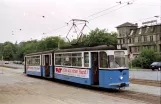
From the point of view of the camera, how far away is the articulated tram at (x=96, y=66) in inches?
712

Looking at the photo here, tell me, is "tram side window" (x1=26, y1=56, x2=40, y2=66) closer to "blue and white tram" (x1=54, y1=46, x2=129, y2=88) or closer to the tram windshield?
"blue and white tram" (x1=54, y1=46, x2=129, y2=88)

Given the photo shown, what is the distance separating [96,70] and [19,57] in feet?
332

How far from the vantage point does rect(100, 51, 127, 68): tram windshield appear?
18188 millimetres

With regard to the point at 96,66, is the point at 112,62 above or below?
above

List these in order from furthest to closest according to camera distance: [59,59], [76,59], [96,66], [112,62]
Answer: [59,59]
[76,59]
[96,66]
[112,62]

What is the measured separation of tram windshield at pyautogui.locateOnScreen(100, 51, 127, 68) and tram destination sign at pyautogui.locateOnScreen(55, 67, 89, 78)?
1.53 m

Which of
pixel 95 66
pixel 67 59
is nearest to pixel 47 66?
pixel 67 59

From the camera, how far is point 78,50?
20.8 metres

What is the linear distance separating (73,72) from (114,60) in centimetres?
414

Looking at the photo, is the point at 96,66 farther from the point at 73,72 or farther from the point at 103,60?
the point at 73,72

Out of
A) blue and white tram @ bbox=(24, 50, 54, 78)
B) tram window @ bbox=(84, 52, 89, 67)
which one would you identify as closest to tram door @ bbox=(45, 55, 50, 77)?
blue and white tram @ bbox=(24, 50, 54, 78)

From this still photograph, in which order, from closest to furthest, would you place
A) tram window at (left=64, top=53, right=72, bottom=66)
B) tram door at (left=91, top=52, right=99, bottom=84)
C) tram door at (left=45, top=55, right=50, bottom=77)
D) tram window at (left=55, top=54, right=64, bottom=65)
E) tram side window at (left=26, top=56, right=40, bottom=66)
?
tram door at (left=91, top=52, right=99, bottom=84), tram window at (left=64, top=53, right=72, bottom=66), tram window at (left=55, top=54, right=64, bottom=65), tram door at (left=45, top=55, right=50, bottom=77), tram side window at (left=26, top=56, right=40, bottom=66)

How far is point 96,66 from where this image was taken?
63.1ft

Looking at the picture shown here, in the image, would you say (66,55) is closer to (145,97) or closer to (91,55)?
(91,55)
